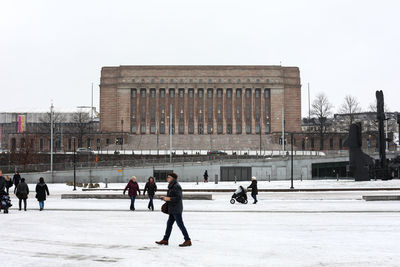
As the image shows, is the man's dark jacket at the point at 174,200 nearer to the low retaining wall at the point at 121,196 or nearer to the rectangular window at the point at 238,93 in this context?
the low retaining wall at the point at 121,196

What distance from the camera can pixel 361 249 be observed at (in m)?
11.3

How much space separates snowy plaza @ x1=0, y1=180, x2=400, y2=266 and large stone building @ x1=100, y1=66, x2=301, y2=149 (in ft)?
328

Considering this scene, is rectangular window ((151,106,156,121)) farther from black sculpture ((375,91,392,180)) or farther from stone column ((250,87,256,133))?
black sculpture ((375,91,392,180))

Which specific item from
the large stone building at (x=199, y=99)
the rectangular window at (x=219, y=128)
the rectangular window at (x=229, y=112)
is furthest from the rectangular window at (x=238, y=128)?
the rectangular window at (x=219, y=128)

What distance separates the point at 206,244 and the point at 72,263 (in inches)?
143

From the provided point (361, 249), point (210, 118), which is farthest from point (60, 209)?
point (210, 118)

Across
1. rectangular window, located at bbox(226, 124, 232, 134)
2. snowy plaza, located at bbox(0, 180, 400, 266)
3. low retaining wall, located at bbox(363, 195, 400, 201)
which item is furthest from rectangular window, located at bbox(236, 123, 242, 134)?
snowy plaza, located at bbox(0, 180, 400, 266)

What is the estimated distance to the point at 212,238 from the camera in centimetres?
1319

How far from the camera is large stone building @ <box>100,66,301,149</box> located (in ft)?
396

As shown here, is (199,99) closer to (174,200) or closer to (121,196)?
(121,196)

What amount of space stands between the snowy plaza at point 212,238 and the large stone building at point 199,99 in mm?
100068

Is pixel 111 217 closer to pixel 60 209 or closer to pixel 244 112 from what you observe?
pixel 60 209

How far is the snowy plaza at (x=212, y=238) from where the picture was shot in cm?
1018

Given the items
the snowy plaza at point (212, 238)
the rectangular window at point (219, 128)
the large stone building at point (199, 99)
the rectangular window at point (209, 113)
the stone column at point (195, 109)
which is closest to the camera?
the snowy plaza at point (212, 238)
